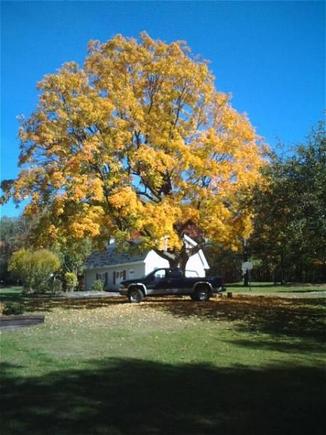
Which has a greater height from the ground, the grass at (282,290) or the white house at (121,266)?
the white house at (121,266)

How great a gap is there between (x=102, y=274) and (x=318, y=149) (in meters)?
35.6

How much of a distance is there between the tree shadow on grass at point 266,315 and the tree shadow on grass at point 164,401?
18.3ft

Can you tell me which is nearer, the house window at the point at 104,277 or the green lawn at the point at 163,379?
the green lawn at the point at 163,379

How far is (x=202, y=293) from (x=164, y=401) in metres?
17.9

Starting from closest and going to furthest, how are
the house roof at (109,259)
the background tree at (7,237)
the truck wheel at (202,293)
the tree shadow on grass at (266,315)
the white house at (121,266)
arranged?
1. the tree shadow on grass at (266,315)
2. the truck wheel at (202,293)
3. the white house at (121,266)
4. the house roof at (109,259)
5. the background tree at (7,237)

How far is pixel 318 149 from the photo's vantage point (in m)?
18.0

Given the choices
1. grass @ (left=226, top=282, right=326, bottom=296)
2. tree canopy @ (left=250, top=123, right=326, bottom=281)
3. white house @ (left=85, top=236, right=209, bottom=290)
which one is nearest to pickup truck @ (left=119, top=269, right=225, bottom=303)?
tree canopy @ (left=250, top=123, right=326, bottom=281)

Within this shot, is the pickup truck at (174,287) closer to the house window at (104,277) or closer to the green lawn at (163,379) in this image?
the green lawn at (163,379)

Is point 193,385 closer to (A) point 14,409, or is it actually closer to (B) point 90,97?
(A) point 14,409

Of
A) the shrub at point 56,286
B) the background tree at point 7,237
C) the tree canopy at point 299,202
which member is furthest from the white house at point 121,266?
the background tree at point 7,237

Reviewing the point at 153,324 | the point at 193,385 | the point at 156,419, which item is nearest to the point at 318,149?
the point at 153,324

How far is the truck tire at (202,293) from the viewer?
24.6 m

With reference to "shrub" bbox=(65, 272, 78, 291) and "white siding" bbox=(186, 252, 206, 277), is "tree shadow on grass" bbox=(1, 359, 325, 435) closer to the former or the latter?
"shrub" bbox=(65, 272, 78, 291)

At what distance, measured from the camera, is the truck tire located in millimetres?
24562
